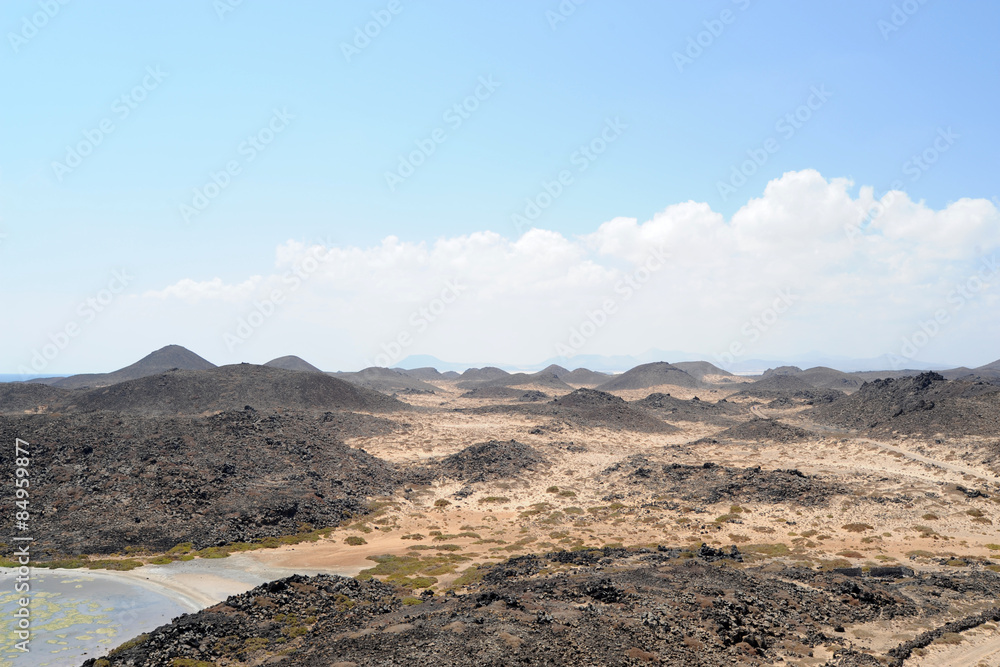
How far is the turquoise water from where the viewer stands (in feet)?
74.2

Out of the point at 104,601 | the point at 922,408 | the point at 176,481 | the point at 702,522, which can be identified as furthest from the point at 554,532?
the point at 922,408

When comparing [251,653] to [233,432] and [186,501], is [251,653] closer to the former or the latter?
[186,501]

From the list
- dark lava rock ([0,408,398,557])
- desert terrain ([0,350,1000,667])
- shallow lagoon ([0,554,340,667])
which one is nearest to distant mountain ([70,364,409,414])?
desert terrain ([0,350,1000,667])

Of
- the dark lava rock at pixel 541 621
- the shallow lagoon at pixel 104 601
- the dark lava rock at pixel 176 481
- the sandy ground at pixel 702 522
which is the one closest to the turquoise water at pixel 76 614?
the shallow lagoon at pixel 104 601

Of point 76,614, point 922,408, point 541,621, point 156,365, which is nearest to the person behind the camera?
point 541,621

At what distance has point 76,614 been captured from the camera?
88.0 ft

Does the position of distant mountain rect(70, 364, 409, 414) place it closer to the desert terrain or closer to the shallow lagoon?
the desert terrain

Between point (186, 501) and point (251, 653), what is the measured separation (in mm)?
26664

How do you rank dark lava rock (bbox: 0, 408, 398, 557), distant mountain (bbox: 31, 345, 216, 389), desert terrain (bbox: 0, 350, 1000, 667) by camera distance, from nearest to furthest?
desert terrain (bbox: 0, 350, 1000, 667)
dark lava rock (bbox: 0, 408, 398, 557)
distant mountain (bbox: 31, 345, 216, 389)

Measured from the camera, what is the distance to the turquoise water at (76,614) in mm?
22609

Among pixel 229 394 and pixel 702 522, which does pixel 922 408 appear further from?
pixel 229 394

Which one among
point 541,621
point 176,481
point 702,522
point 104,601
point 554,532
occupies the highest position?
point 176,481

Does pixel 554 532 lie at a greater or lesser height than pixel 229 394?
lesser

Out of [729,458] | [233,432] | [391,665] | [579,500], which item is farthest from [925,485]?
Result: [233,432]
